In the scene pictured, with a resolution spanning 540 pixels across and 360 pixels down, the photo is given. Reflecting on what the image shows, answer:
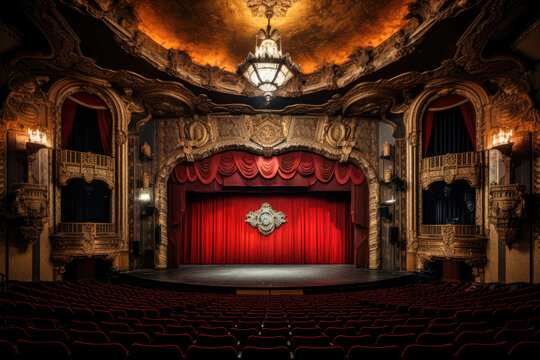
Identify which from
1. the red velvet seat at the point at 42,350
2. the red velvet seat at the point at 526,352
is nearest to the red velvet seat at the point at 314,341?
the red velvet seat at the point at 526,352

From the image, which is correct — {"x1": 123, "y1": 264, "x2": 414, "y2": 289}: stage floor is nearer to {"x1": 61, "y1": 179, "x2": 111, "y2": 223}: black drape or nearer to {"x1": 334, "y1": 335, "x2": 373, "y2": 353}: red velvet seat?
{"x1": 61, "y1": 179, "x2": 111, "y2": 223}: black drape

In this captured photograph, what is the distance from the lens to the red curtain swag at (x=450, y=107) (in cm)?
1080

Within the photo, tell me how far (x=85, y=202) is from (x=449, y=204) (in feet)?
44.3

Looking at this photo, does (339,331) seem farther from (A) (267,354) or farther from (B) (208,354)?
(B) (208,354)

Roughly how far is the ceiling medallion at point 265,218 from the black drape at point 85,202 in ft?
21.7

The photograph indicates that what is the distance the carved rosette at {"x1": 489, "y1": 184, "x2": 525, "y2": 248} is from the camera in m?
8.69

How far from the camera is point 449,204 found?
1166 centimetres

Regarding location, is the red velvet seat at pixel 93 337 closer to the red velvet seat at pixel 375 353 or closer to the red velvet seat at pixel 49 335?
the red velvet seat at pixel 49 335

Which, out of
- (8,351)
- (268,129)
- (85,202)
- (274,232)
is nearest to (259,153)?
(268,129)

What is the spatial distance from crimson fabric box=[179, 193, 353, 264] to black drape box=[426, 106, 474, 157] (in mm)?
5228

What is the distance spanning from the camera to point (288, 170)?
13.7m

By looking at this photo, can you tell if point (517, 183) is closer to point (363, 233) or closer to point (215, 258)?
point (363, 233)

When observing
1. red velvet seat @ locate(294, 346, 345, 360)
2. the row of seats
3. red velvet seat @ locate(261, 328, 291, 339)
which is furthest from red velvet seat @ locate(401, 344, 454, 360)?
red velvet seat @ locate(261, 328, 291, 339)

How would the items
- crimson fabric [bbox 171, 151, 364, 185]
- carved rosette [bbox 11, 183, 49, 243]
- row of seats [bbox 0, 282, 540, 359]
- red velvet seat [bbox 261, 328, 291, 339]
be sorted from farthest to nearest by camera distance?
crimson fabric [bbox 171, 151, 364, 185] < carved rosette [bbox 11, 183, 49, 243] < red velvet seat [bbox 261, 328, 291, 339] < row of seats [bbox 0, 282, 540, 359]
